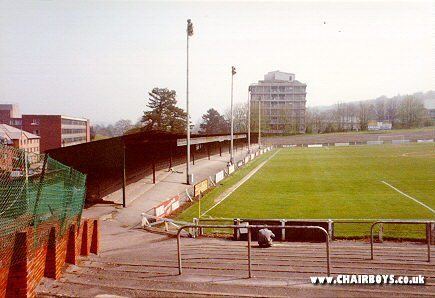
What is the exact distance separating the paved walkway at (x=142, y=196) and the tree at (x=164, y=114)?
54.7 m

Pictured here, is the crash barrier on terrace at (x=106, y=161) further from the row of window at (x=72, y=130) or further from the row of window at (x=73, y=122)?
the row of window at (x=73, y=122)

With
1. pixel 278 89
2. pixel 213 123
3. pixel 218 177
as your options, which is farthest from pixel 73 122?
pixel 278 89

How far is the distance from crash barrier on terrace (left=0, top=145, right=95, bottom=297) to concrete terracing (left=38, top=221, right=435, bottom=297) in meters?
0.53

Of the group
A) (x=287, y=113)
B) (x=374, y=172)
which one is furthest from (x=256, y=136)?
(x=374, y=172)

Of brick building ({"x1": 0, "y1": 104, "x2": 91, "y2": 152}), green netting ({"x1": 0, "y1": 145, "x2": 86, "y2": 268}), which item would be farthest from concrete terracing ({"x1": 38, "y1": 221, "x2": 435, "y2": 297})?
brick building ({"x1": 0, "y1": 104, "x2": 91, "y2": 152})

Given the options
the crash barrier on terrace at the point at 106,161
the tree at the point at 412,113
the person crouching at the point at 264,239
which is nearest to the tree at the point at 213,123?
the tree at the point at 412,113

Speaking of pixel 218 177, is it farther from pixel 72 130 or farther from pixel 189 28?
pixel 72 130

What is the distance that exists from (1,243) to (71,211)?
341 centimetres

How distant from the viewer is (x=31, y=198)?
23.7ft

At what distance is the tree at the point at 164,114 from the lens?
96000 mm

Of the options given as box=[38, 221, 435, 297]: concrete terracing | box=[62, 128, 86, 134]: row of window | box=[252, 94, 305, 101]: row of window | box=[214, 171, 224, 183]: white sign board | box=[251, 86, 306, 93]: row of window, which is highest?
box=[251, 86, 306, 93]: row of window

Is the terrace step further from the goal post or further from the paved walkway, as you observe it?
the goal post

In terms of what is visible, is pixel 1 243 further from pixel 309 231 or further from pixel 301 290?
pixel 309 231

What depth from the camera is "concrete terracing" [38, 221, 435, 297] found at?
6.61m
